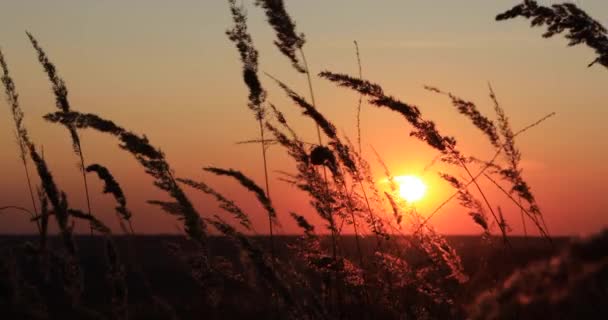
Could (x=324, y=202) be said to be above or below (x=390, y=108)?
below

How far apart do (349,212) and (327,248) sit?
9.5 inches

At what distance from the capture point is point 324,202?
4121mm

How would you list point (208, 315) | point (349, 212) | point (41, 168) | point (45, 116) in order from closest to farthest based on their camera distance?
point (45, 116) < point (41, 168) < point (349, 212) < point (208, 315)

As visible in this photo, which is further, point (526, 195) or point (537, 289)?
point (526, 195)

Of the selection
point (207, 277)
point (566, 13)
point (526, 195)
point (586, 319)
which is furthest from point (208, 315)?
point (586, 319)

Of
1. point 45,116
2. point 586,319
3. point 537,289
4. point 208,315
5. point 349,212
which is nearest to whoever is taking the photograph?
point 537,289

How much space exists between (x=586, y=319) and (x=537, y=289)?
290mm

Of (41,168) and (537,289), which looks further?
(41,168)

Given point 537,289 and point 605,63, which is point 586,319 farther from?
point 605,63

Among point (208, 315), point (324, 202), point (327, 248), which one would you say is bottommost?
point (208, 315)

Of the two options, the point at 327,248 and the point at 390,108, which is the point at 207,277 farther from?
the point at 390,108

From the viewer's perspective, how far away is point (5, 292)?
2328 mm

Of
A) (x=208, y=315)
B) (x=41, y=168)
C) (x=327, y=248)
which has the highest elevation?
(x=41, y=168)

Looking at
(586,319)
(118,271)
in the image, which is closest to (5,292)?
(118,271)
